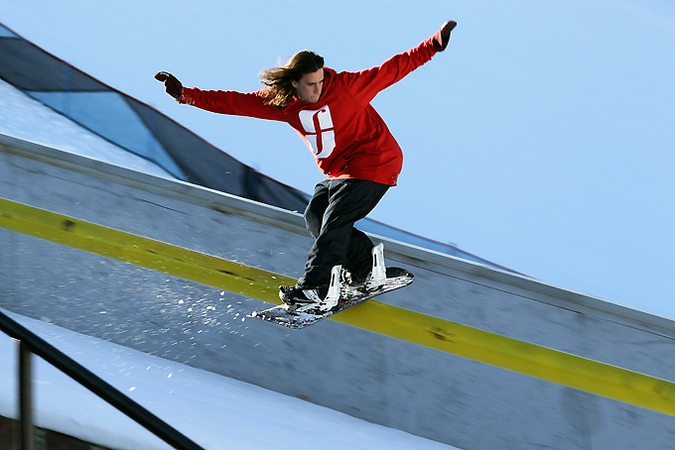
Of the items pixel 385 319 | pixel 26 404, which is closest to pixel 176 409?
pixel 385 319

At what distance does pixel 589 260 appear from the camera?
8781 mm

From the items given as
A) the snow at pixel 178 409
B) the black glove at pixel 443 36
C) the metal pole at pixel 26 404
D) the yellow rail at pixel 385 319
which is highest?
the black glove at pixel 443 36

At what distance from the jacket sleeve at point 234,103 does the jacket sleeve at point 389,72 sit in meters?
0.39

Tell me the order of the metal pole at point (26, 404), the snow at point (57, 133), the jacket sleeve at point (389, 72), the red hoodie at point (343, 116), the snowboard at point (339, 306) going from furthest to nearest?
the snow at point (57, 133) < the snowboard at point (339, 306) < the red hoodie at point (343, 116) < the jacket sleeve at point (389, 72) < the metal pole at point (26, 404)

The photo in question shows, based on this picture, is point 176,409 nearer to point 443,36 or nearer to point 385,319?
point 385,319

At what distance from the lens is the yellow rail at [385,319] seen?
4.02 meters

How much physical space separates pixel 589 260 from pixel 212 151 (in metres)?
3.94

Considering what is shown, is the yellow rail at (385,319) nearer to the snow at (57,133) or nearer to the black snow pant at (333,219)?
the black snow pant at (333,219)

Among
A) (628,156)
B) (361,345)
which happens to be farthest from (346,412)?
(628,156)

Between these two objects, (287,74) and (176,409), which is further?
(176,409)

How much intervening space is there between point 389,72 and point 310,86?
13.8 inches

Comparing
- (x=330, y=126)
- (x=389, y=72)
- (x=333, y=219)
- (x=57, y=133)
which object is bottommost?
(x=333, y=219)

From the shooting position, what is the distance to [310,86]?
3.80m

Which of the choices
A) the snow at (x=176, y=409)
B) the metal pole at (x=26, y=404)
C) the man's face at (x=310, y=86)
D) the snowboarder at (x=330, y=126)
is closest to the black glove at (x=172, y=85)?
the snowboarder at (x=330, y=126)
